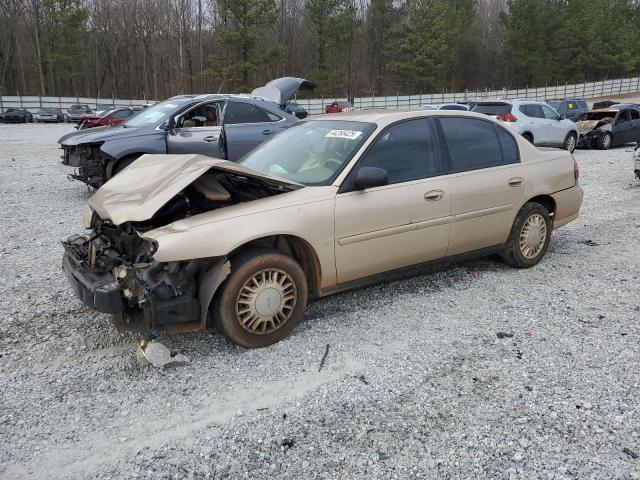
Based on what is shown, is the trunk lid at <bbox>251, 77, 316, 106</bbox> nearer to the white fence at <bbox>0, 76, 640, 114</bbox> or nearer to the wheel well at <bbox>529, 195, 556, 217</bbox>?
the wheel well at <bbox>529, 195, 556, 217</bbox>

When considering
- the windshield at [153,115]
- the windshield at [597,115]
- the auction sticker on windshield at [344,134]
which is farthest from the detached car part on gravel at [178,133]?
the windshield at [597,115]

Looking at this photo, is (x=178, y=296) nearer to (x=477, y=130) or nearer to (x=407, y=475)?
(x=407, y=475)

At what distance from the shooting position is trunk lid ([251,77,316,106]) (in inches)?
406

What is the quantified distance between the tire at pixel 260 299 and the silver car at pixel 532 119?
12397 millimetres

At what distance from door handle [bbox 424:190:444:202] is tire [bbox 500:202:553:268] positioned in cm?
113

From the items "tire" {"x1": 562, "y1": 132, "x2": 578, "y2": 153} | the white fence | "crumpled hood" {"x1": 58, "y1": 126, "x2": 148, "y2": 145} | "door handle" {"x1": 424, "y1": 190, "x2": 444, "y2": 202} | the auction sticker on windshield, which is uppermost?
the white fence

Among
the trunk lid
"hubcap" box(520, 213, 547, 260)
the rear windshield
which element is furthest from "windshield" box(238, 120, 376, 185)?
the rear windshield

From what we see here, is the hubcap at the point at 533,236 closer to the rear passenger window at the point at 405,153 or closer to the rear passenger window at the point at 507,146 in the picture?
the rear passenger window at the point at 507,146

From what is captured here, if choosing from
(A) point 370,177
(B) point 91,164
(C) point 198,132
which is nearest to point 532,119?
(C) point 198,132

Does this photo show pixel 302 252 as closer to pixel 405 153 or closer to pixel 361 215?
pixel 361 215

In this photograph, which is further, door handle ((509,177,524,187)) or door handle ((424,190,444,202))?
door handle ((509,177,524,187))

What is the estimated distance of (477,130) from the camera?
4.97m

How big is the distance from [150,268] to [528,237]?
3672 millimetres

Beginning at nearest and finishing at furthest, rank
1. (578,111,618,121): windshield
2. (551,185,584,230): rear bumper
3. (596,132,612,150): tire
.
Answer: (551,185,584,230): rear bumper, (596,132,612,150): tire, (578,111,618,121): windshield
